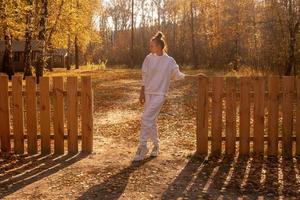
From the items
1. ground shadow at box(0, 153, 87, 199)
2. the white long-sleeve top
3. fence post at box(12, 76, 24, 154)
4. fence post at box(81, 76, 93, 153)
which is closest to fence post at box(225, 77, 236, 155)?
the white long-sleeve top

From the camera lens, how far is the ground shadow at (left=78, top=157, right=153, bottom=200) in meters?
5.80

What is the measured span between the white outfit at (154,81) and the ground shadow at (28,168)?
131cm

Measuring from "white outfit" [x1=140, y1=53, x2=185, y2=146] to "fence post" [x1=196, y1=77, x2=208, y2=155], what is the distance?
43 centimetres

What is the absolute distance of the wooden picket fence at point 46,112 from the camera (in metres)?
7.95

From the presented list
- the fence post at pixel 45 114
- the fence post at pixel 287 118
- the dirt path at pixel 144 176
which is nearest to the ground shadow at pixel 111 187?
the dirt path at pixel 144 176

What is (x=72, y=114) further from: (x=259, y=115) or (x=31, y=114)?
(x=259, y=115)

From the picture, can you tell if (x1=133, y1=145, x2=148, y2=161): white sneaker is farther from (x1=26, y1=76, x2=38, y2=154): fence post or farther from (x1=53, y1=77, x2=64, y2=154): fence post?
(x1=26, y1=76, x2=38, y2=154): fence post

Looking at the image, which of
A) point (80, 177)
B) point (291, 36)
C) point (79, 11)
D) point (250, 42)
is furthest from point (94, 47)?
point (80, 177)

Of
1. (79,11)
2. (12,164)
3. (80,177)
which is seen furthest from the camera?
(79,11)

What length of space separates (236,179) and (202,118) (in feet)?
5.33

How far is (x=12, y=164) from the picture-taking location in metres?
7.36

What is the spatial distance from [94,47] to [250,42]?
44.0m

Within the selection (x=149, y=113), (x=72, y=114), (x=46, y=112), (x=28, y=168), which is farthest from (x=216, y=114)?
(x=28, y=168)

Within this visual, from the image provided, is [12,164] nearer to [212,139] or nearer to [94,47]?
[212,139]
